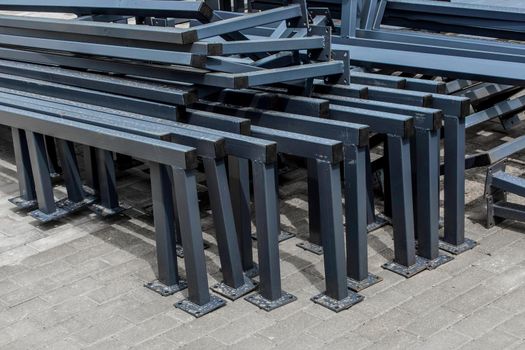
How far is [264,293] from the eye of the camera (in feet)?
12.5

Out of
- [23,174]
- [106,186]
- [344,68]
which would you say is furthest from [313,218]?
[23,174]

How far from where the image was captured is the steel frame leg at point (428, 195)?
405 centimetres

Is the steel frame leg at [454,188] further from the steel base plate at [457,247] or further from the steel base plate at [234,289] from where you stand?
the steel base plate at [234,289]

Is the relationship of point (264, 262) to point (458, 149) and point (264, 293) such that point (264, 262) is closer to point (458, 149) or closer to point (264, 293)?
point (264, 293)

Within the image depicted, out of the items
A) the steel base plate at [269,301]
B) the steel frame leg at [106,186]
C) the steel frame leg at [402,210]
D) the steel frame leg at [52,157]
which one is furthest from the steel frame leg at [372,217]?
the steel frame leg at [52,157]

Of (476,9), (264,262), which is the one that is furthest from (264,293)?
(476,9)

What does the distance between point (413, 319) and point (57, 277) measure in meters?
1.79

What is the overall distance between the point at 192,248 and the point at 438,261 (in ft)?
4.20

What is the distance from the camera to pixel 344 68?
4.54 meters

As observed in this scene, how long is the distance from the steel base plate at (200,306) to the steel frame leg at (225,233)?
2.6 inches

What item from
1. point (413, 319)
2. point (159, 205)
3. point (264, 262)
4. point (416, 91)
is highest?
point (416, 91)

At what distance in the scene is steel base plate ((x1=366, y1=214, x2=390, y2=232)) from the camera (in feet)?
15.1


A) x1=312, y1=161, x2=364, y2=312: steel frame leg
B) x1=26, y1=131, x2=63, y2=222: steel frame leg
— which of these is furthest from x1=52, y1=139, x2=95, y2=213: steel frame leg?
x1=312, y1=161, x2=364, y2=312: steel frame leg

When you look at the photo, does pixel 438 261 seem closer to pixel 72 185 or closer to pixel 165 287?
pixel 165 287
